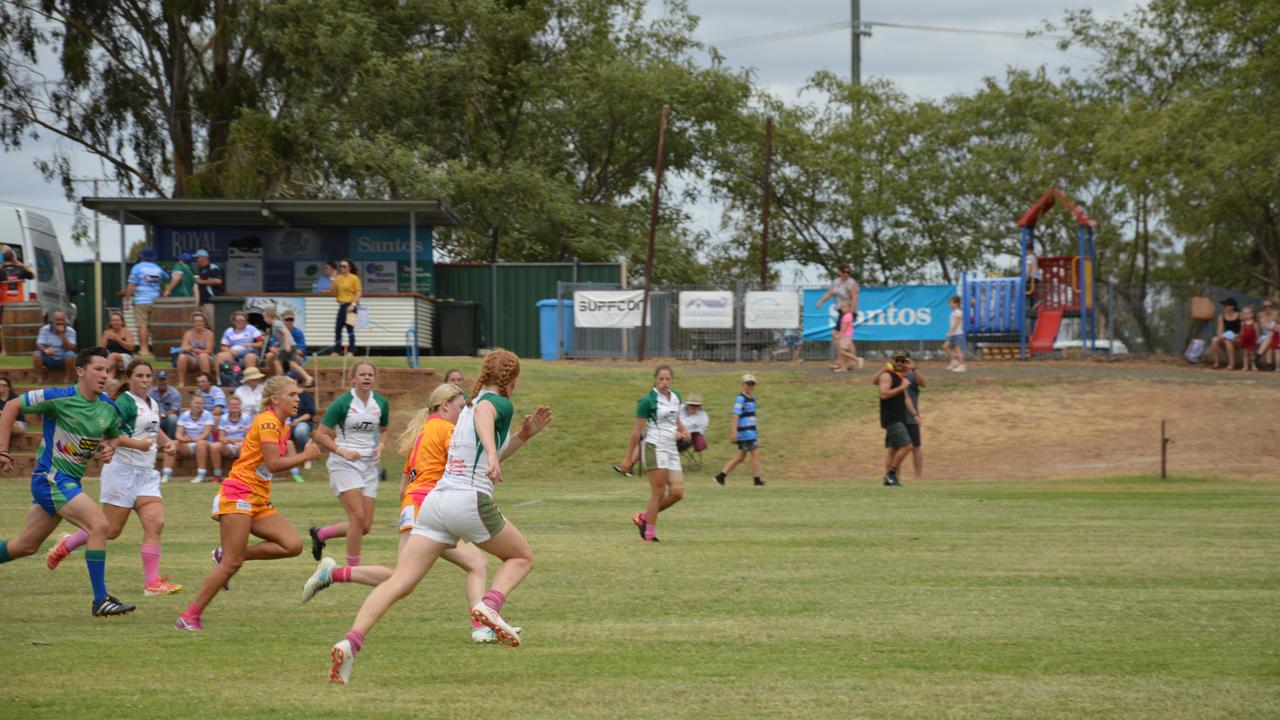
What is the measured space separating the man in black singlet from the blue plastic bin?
A: 47.6ft

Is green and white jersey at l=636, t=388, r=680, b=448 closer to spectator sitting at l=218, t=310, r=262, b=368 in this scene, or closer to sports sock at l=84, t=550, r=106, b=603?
sports sock at l=84, t=550, r=106, b=603

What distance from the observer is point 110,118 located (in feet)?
153

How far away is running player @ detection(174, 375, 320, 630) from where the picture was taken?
10.3 m

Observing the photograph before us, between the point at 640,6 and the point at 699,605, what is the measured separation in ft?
145

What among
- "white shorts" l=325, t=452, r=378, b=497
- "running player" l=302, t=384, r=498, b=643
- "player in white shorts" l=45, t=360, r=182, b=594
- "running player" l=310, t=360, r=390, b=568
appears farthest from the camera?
"white shorts" l=325, t=452, r=378, b=497

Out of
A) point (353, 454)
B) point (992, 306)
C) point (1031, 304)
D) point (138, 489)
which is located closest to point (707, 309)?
point (992, 306)

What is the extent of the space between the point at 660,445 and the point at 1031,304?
2438cm

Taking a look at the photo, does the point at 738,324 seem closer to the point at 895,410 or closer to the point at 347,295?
the point at 347,295

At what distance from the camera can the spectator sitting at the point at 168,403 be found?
25750 millimetres

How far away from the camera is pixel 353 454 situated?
1302 centimetres

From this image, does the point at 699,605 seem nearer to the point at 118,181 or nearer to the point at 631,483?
the point at 631,483

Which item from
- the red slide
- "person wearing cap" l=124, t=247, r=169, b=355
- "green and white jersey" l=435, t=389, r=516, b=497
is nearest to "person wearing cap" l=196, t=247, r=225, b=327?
"person wearing cap" l=124, t=247, r=169, b=355

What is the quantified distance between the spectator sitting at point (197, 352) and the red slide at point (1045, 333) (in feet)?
66.4

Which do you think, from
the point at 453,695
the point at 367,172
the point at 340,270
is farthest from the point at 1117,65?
the point at 453,695
